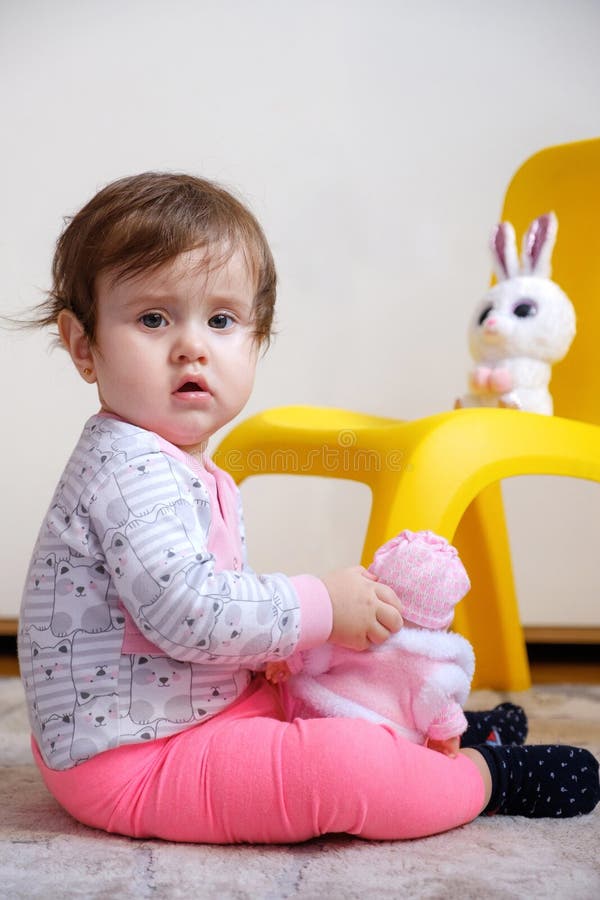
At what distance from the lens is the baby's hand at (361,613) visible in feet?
2.35

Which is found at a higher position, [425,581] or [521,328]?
Answer: [521,328]

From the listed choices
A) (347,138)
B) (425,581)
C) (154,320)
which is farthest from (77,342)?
(347,138)

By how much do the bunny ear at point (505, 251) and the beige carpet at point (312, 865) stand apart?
0.76 metres

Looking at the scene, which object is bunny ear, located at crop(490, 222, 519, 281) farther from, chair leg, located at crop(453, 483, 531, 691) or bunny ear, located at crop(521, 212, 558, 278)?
chair leg, located at crop(453, 483, 531, 691)

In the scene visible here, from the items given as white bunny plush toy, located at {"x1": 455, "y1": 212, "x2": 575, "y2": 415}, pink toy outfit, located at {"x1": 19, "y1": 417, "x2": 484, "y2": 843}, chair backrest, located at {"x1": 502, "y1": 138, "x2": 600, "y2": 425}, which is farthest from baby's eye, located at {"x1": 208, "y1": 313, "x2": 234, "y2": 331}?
chair backrest, located at {"x1": 502, "y1": 138, "x2": 600, "y2": 425}

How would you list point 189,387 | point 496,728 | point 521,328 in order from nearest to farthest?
1. point 189,387
2. point 496,728
3. point 521,328

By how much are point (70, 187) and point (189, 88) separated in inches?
10.1

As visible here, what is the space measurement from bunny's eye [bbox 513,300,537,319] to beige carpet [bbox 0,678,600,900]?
0.69 meters

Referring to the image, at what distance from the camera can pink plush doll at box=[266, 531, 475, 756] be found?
28.3 inches

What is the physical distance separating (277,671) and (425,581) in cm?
14

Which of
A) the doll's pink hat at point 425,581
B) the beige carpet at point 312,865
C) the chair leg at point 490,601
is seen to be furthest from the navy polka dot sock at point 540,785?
the chair leg at point 490,601

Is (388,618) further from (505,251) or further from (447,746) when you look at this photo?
(505,251)

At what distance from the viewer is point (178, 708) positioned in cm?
71

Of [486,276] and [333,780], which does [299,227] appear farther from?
[333,780]
